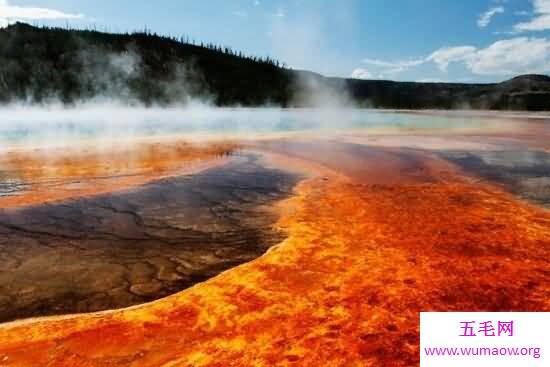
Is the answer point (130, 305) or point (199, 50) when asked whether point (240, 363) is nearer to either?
point (130, 305)

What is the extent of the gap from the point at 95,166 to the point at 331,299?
814 cm

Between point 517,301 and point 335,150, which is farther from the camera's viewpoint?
point 335,150

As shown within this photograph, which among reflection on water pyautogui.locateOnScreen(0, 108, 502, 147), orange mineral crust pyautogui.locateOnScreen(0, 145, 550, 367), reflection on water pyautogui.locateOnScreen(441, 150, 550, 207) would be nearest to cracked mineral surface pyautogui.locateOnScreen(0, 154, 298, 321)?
orange mineral crust pyautogui.locateOnScreen(0, 145, 550, 367)

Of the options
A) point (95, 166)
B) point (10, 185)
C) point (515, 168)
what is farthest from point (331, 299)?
point (515, 168)

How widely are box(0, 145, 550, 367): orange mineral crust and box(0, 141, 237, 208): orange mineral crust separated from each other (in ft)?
13.9

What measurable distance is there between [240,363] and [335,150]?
10.7m

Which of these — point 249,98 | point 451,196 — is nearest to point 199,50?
point 249,98

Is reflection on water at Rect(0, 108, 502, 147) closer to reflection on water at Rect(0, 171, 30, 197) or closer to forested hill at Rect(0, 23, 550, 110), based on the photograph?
reflection on water at Rect(0, 171, 30, 197)

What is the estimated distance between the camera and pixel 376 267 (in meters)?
3.90

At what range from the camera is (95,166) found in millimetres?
9594

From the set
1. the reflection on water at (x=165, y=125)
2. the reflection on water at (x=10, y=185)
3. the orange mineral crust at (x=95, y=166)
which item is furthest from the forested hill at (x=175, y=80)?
the reflection on water at (x=10, y=185)

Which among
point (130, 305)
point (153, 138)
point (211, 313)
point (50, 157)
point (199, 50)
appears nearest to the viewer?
point (211, 313)

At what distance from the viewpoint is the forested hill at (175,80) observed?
4959cm

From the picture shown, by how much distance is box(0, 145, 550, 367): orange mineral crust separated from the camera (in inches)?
104
